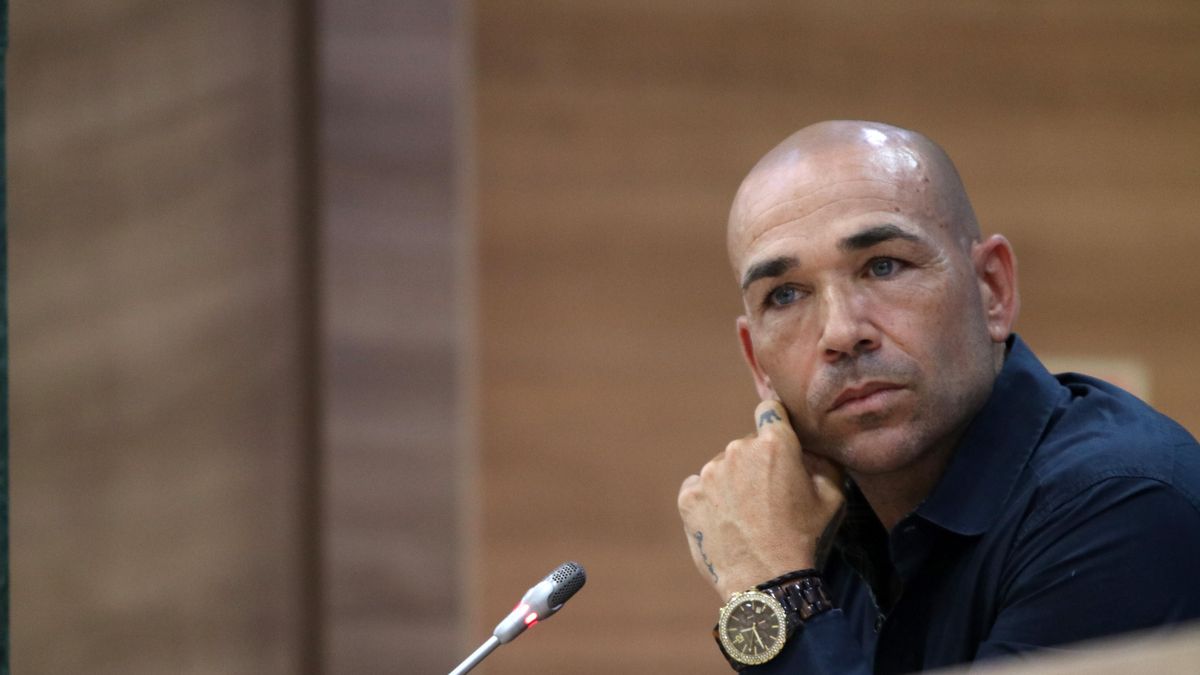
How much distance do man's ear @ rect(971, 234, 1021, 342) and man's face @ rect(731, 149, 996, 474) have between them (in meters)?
0.03

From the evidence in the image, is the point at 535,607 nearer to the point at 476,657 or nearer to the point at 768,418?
the point at 476,657

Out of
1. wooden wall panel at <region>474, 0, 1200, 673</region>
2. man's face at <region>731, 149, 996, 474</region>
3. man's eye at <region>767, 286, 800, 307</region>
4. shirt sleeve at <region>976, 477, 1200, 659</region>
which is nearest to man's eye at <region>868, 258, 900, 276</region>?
man's face at <region>731, 149, 996, 474</region>

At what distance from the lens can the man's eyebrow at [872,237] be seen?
77.2 inches

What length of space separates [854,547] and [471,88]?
2.06 metres

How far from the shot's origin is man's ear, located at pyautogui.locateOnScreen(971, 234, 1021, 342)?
2.08m

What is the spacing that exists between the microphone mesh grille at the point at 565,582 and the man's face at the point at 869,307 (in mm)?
404

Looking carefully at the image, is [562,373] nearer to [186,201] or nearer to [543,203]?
[543,203]

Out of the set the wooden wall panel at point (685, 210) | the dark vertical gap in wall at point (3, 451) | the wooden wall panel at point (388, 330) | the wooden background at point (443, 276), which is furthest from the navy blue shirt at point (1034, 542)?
the wooden wall panel at point (685, 210)

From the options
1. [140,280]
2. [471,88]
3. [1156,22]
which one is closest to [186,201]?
[140,280]

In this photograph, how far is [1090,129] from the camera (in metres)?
4.04

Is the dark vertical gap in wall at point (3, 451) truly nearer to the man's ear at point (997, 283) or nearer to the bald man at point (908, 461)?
the bald man at point (908, 461)

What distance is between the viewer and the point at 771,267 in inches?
79.6

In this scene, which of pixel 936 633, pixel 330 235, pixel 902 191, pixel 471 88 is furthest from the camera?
pixel 471 88

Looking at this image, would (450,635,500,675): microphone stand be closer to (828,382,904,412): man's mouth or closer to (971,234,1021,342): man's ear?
(828,382,904,412): man's mouth
